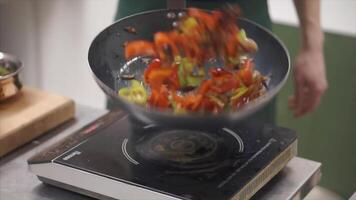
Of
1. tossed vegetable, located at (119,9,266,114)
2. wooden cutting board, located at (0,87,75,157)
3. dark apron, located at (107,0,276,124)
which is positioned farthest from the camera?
dark apron, located at (107,0,276,124)

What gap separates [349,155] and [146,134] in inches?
36.7

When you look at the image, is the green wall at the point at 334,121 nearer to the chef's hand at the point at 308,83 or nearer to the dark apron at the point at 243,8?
the dark apron at the point at 243,8

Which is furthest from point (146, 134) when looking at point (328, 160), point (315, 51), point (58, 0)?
point (58, 0)

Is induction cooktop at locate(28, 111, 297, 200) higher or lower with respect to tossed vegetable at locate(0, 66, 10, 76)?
lower

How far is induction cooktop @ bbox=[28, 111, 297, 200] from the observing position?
774 mm

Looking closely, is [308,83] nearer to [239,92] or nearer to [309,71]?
[309,71]

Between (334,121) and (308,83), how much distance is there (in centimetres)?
69

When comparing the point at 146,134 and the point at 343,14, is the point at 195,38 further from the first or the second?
the point at 343,14

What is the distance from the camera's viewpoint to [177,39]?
73 centimetres

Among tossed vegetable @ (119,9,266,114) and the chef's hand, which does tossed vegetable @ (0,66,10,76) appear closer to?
tossed vegetable @ (119,9,266,114)

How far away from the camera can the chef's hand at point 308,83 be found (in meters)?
1.03

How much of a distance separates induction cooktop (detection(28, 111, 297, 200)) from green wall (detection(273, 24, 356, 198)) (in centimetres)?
78

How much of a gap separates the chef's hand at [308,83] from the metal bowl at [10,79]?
45 centimetres

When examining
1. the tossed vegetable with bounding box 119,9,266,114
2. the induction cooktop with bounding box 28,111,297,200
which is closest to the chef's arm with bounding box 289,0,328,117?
the induction cooktop with bounding box 28,111,297,200
